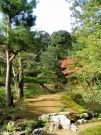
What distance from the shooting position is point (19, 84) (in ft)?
97.1

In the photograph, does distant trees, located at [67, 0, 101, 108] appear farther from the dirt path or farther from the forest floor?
the dirt path

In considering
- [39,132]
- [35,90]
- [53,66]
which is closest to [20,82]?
[35,90]

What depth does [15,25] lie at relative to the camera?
71.5ft

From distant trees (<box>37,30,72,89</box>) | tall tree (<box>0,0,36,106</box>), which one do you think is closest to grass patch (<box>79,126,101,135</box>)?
tall tree (<box>0,0,36,106</box>)

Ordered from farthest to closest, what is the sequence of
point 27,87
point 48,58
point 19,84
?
point 48,58
point 27,87
point 19,84

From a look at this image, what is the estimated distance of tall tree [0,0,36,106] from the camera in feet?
67.7

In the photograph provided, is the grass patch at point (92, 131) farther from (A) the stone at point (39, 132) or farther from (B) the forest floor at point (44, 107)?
(A) the stone at point (39, 132)

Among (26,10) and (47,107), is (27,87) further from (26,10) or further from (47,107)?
(26,10)

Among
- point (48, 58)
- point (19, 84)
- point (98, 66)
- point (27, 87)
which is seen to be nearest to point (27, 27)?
point (98, 66)

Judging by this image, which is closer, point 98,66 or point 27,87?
point 98,66

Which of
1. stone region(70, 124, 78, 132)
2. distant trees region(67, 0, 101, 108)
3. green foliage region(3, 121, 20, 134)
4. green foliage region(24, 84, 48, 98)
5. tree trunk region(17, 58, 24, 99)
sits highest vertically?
distant trees region(67, 0, 101, 108)

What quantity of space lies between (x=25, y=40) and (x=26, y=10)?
2.20 m

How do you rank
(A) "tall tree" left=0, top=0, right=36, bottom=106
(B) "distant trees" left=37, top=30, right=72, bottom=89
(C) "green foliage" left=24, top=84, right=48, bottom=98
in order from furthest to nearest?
(B) "distant trees" left=37, top=30, right=72, bottom=89 → (C) "green foliage" left=24, top=84, right=48, bottom=98 → (A) "tall tree" left=0, top=0, right=36, bottom=106

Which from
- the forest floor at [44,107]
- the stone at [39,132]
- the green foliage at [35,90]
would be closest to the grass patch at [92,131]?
the forest floor at [44,107]
